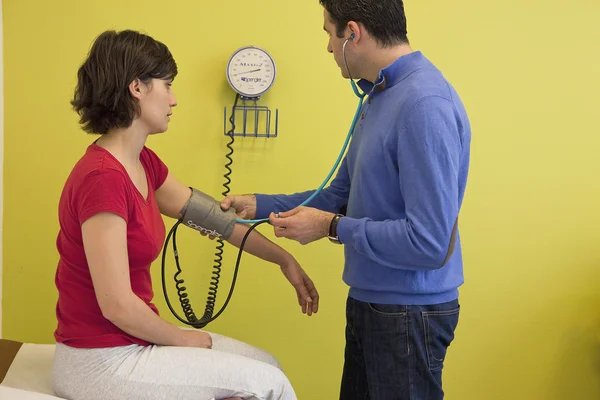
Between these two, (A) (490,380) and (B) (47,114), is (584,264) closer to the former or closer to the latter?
(A) (490,380)

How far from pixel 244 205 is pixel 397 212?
57 cm

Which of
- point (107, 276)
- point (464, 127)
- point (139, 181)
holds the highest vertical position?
point (464, 127)

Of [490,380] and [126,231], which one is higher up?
[126,231]

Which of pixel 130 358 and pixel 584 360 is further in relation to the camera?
pixel 584 360

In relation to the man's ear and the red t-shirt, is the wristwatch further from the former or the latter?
the man's ear

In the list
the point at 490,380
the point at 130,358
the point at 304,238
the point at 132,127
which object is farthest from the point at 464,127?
the point at 490,380

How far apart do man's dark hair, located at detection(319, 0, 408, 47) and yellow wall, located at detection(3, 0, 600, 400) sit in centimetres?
71

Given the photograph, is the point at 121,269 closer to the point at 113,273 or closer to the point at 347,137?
the point at 113,273

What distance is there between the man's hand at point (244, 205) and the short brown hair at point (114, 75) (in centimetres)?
45

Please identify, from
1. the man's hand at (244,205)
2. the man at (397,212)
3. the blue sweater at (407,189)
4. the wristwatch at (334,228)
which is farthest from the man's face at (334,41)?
the man's hand at (244,205)

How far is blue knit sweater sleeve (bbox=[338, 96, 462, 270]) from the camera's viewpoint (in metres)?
1.37

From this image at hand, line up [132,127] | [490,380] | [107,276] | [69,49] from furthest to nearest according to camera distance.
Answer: [490,380] < [69,49] < [132,127] < [107,276]

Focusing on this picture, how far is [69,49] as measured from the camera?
2.25 metres

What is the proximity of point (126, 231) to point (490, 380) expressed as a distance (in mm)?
1596
